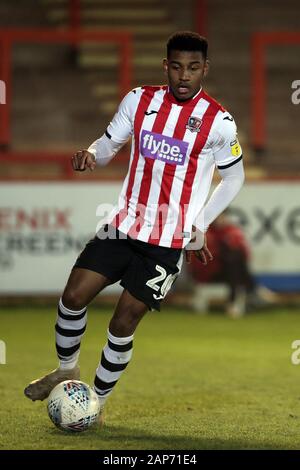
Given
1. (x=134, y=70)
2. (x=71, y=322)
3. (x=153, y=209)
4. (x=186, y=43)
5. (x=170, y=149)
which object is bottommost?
(x=134, y=70)

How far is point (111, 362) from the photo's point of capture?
5.51 meters

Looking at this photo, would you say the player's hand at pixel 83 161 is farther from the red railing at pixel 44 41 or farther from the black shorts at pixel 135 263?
the red railing at pixel 44 41

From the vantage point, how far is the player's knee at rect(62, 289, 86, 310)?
213 inches

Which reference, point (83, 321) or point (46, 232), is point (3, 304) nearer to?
point (46, 232)

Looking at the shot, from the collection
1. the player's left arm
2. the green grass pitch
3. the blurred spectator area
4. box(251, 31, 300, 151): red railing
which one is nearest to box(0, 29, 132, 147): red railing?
the blurred spectator area

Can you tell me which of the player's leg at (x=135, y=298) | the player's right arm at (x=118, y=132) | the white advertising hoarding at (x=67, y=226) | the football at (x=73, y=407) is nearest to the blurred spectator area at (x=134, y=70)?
the white advertising hoarding at (x=67, y=226)

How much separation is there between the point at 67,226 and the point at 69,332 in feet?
18.6

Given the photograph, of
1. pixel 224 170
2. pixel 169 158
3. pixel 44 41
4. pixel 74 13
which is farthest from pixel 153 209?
pixel 74 13

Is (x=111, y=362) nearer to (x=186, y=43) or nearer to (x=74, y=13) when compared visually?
(x=186, y=43)

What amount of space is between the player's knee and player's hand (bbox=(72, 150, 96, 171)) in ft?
1.99

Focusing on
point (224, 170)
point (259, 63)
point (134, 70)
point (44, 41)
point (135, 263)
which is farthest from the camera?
point (134, 70)

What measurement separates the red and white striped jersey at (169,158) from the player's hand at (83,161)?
0.31 m

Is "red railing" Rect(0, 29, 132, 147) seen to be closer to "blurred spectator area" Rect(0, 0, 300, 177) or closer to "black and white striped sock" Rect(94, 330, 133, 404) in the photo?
"blurred spectator area" Rect(0, 0, 300, 177)

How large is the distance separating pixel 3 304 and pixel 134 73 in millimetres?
3793
